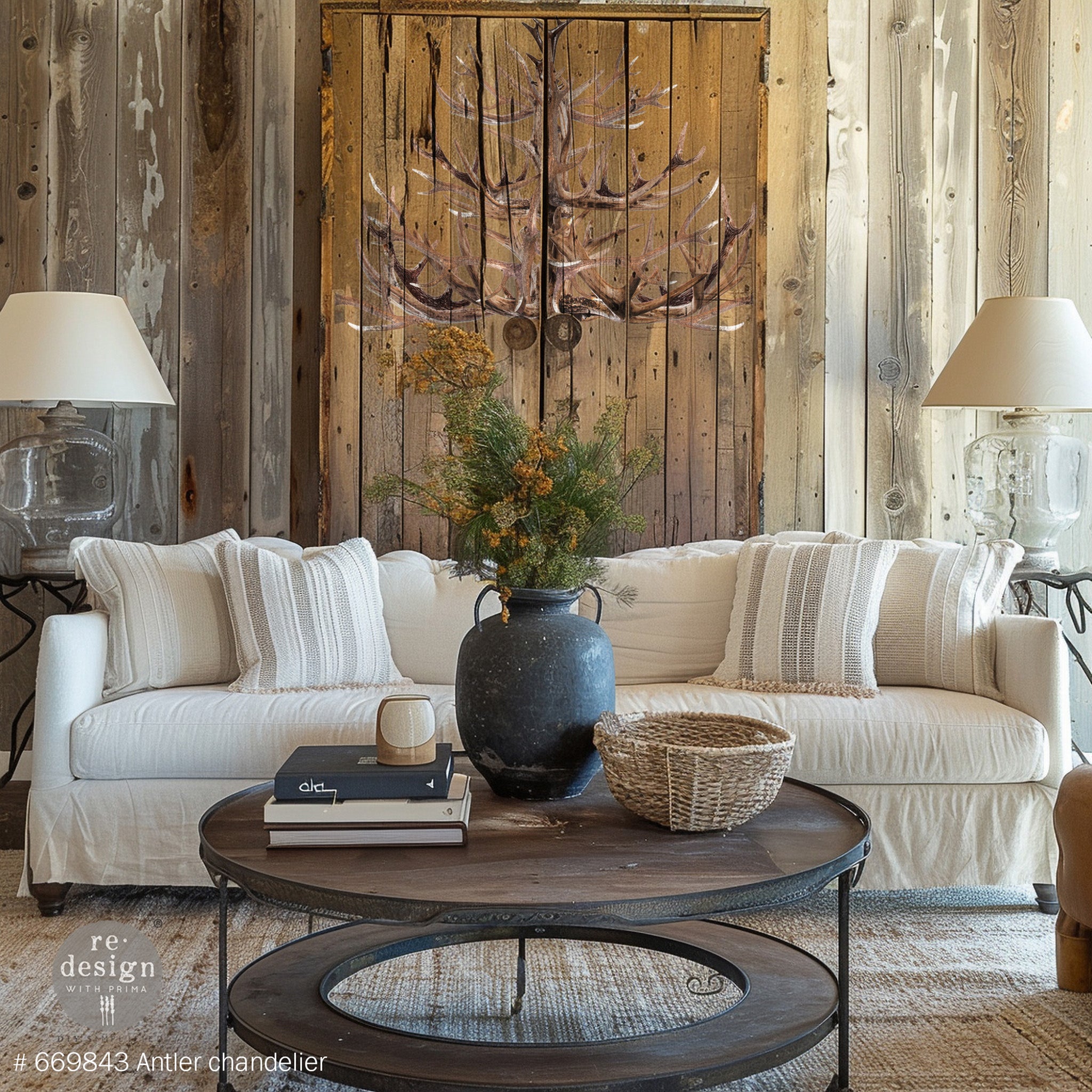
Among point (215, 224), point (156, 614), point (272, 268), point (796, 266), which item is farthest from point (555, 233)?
point (156, 614)

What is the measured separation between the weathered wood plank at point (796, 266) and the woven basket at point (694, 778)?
1940mm

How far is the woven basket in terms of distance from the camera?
60.7 inches

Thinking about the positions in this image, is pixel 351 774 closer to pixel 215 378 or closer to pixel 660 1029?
pixel 660 1029

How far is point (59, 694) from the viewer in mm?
2418

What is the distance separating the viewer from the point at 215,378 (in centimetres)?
349

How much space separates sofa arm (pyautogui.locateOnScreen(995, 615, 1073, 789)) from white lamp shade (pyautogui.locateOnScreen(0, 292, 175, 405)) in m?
2.30

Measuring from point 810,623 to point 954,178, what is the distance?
1.74 meters

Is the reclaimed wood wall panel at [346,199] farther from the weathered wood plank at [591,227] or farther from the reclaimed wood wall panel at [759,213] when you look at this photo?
the weathered wood plank at [591,227]

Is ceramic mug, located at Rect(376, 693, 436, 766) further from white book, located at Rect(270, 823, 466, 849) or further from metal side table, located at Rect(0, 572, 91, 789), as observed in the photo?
metal side table, located at Rect(0, 572, 91, 789)

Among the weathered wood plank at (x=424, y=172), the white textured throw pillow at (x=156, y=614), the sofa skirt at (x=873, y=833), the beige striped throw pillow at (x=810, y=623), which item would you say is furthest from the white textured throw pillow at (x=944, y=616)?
the white textured throw pillow at (x=156, y=614)

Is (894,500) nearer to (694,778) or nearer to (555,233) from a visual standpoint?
→ (555,233)

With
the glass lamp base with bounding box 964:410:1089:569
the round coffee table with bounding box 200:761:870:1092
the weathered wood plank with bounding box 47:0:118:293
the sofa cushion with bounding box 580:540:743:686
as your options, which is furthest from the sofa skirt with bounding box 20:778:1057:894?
the weathered wood plank with bounding box 47:0:118:293

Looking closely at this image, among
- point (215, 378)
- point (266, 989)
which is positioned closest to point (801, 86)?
point (215, 378)

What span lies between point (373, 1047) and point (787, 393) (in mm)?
2531
